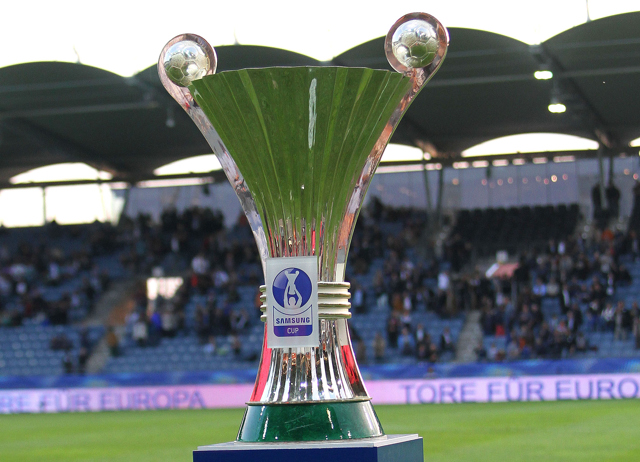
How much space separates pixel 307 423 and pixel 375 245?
2704 centimetres

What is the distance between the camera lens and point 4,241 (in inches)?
1467

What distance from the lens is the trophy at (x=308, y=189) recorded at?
499 centimetres

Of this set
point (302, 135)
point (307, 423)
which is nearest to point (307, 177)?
point (302, 135)

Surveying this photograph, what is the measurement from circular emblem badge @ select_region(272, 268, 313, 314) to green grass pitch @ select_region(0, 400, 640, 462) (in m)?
5.01

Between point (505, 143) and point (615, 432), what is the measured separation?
22.0m

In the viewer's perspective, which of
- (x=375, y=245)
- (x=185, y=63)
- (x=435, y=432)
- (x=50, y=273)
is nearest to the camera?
(x=185, y=63)

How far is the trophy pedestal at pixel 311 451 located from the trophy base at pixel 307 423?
0.08 m

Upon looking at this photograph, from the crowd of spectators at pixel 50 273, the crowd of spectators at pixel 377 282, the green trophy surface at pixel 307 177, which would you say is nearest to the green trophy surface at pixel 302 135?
the green trophy surface at pixel 307 177

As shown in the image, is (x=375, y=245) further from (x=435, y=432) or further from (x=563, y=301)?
(x=435, y=432)

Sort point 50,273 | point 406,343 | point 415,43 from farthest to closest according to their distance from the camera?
point 50,273, point 406,343, point 415,43

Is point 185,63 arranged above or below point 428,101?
below

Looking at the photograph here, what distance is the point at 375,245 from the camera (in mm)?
31875

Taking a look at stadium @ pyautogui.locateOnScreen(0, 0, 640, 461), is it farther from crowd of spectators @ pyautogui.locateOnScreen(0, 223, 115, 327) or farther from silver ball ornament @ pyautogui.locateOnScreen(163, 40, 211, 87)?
silver ball ornament @ pyautogui.locateOnScreen(163, 40, 211, 87)

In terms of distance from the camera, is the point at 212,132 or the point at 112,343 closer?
the point at 212,132
